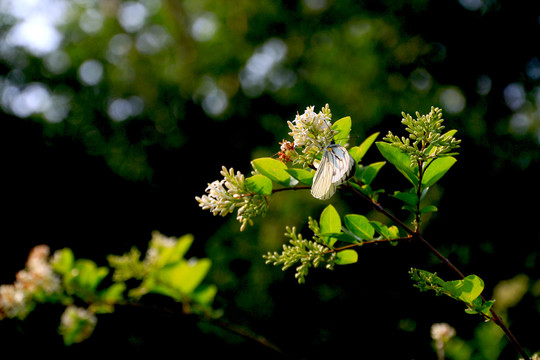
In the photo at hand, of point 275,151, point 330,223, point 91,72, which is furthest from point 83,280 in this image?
point 91,72

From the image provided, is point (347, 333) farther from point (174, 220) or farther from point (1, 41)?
point (1, 41)

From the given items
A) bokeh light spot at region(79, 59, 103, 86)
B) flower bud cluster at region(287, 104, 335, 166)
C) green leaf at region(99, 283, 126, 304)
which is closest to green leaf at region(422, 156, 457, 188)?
flower bud cluster at region(287, 104, 335, 166)

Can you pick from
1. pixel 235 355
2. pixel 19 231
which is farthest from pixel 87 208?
pixel 235 355

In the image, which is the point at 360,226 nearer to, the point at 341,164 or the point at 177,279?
the point at 341,164

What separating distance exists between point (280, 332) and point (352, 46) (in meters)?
2.45

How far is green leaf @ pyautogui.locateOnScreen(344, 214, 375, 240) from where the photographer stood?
88cm

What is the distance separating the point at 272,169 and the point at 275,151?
91.1 inches

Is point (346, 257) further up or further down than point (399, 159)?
further down

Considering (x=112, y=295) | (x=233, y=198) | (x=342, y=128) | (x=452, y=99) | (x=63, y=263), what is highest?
(x=342, y=128)

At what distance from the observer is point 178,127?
12.0 feet

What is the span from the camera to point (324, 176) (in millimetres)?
756

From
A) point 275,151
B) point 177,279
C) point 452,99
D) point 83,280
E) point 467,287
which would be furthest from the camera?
point 275,151

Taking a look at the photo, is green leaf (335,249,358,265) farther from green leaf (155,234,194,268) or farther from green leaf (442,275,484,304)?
green leaf (155,234,194,268)

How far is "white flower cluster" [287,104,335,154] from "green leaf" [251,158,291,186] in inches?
2.9
